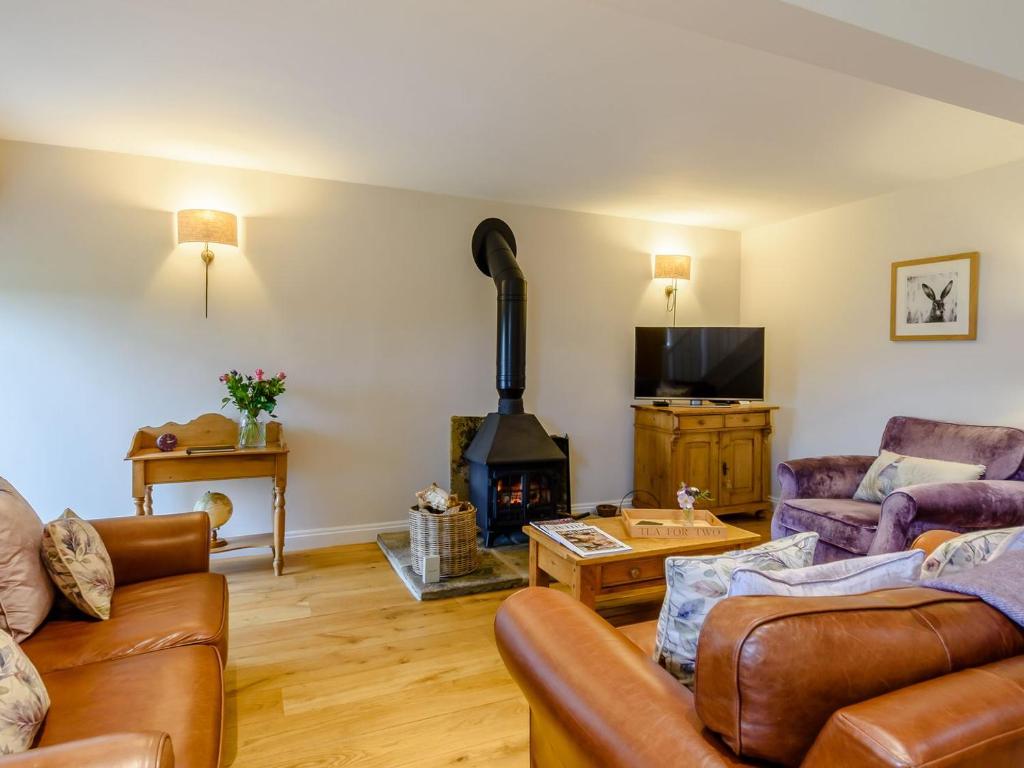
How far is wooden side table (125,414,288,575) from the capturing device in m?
2.97

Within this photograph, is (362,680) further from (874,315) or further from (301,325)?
(874,315)

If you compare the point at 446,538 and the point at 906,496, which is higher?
the point at 906,496

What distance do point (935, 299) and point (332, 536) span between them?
4086 millimetres

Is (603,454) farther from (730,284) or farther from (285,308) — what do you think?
(285,308)

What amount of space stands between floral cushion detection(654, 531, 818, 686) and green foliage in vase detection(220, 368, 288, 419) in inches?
106

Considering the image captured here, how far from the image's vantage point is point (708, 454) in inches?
171

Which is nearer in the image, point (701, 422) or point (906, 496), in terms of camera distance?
point (906, 496)

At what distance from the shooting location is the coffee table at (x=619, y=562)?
2303 mm

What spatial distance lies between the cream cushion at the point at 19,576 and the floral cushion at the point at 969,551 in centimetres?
225

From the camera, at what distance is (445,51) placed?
2154 mm

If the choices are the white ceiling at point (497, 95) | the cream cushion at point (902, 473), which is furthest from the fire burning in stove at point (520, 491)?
the white ceiling at point (497, 95)

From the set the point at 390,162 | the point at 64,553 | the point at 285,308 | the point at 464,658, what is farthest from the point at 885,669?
the point at 285,308

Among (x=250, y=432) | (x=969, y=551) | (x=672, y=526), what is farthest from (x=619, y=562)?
(x=250, y=432)

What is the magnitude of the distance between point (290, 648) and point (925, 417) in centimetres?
385
